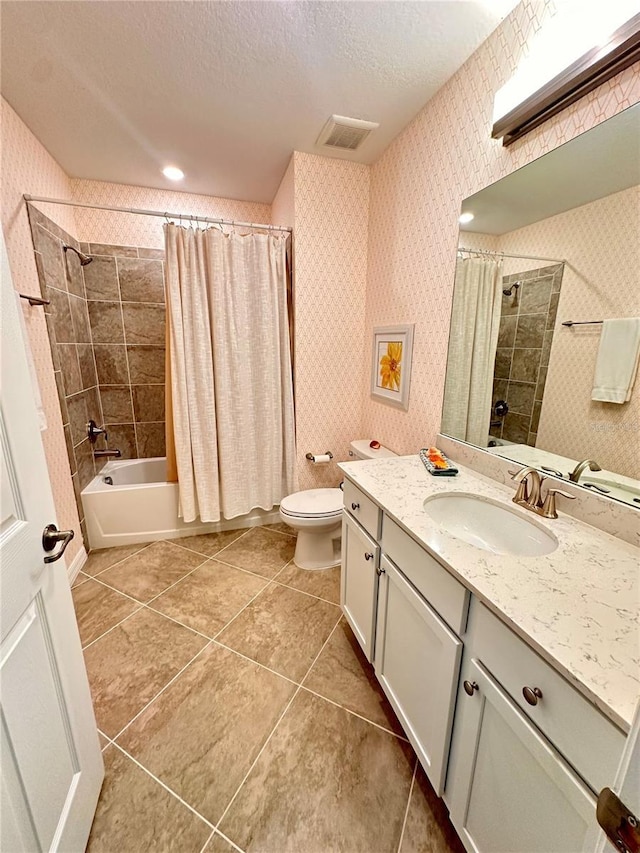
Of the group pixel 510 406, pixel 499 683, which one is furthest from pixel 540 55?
pixel 499 683

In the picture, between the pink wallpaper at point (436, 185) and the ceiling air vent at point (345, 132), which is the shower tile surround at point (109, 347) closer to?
the ceiling air vent at point (345, 132)

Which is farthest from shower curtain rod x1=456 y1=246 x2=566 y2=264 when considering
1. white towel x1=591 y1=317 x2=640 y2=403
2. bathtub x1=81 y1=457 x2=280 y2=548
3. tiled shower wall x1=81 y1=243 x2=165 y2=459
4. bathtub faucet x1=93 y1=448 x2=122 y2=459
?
bathtub faucet x1=93 y1=448 x2=122 y2=459

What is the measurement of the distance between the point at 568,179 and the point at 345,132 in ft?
4.35

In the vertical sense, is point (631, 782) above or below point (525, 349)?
below

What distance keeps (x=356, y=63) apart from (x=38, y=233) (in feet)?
6.12

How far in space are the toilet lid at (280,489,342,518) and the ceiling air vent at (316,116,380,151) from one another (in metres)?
2.10

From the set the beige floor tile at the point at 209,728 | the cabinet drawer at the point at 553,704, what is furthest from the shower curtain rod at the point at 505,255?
the beige floor tile at the point at 209,728

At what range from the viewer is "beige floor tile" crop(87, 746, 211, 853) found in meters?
0.94

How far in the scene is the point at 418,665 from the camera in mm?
1020

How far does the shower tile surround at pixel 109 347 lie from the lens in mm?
2186

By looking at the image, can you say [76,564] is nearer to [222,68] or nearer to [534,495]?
[534,495]

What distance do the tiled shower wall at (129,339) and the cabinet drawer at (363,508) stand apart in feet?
7.12

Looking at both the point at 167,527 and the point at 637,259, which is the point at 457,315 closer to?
the point at 637,259

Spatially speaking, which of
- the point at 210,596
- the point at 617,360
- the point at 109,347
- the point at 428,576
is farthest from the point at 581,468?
Result: the point at 109,347
